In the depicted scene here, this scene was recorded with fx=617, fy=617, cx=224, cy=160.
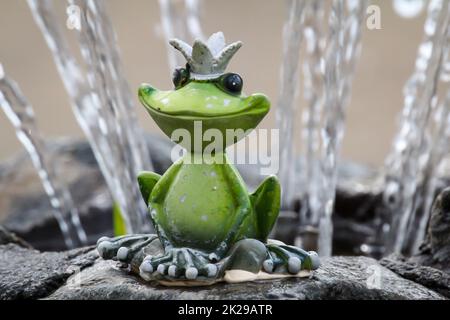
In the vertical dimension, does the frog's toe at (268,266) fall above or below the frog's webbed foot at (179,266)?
below

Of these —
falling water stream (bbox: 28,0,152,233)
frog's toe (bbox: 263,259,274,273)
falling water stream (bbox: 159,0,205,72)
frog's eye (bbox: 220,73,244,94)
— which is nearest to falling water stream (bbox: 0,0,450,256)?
falling water stream (bbox: 28,0,152,233)

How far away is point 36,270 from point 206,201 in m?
0.34

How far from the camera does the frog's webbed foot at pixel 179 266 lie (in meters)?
0.86

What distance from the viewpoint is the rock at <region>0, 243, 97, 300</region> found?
98cm

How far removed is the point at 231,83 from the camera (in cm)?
94

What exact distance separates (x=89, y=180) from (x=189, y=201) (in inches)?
50.2

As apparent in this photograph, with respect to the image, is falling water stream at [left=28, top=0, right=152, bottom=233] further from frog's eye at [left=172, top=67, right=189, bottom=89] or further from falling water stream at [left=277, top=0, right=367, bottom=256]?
frog's eye at [left=172, top=67, right=189, bottom=89]

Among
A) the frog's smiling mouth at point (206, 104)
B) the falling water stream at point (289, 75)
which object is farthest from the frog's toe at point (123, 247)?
the falling water stream at point (289, 75)

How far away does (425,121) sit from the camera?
6.01 ft

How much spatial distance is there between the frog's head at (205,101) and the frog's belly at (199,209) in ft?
0.16

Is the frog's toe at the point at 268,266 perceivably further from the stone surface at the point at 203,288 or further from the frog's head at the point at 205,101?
the frog's head at the point at 205,101

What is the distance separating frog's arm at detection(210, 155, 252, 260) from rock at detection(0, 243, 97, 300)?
287 mm
